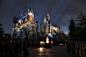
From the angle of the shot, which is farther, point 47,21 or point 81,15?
point 47,21

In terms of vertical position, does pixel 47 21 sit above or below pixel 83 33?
above

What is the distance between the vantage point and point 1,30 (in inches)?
770

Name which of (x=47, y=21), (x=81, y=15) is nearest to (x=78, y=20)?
(x=81, y=15)

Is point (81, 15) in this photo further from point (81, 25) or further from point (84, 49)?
point (84, 49)

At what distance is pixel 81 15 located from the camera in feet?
41.8

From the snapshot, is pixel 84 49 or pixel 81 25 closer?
pixel 84 49

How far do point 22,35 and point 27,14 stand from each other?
4511 cm

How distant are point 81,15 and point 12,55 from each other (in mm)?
11889

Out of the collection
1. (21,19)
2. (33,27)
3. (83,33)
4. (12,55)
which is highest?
(21,19)

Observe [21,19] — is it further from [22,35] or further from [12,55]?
[12,55]

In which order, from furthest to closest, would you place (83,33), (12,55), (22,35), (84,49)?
(22,35)
(83,33)
(84,49)
(12,55)

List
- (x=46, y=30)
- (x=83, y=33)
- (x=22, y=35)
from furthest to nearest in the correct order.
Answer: (x=46, y=30) < (x=22, y=35) < (x=83, y=33)

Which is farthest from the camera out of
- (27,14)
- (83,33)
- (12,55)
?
(27,14)

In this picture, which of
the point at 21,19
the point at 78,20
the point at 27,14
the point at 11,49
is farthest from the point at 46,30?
the point at 11,49
